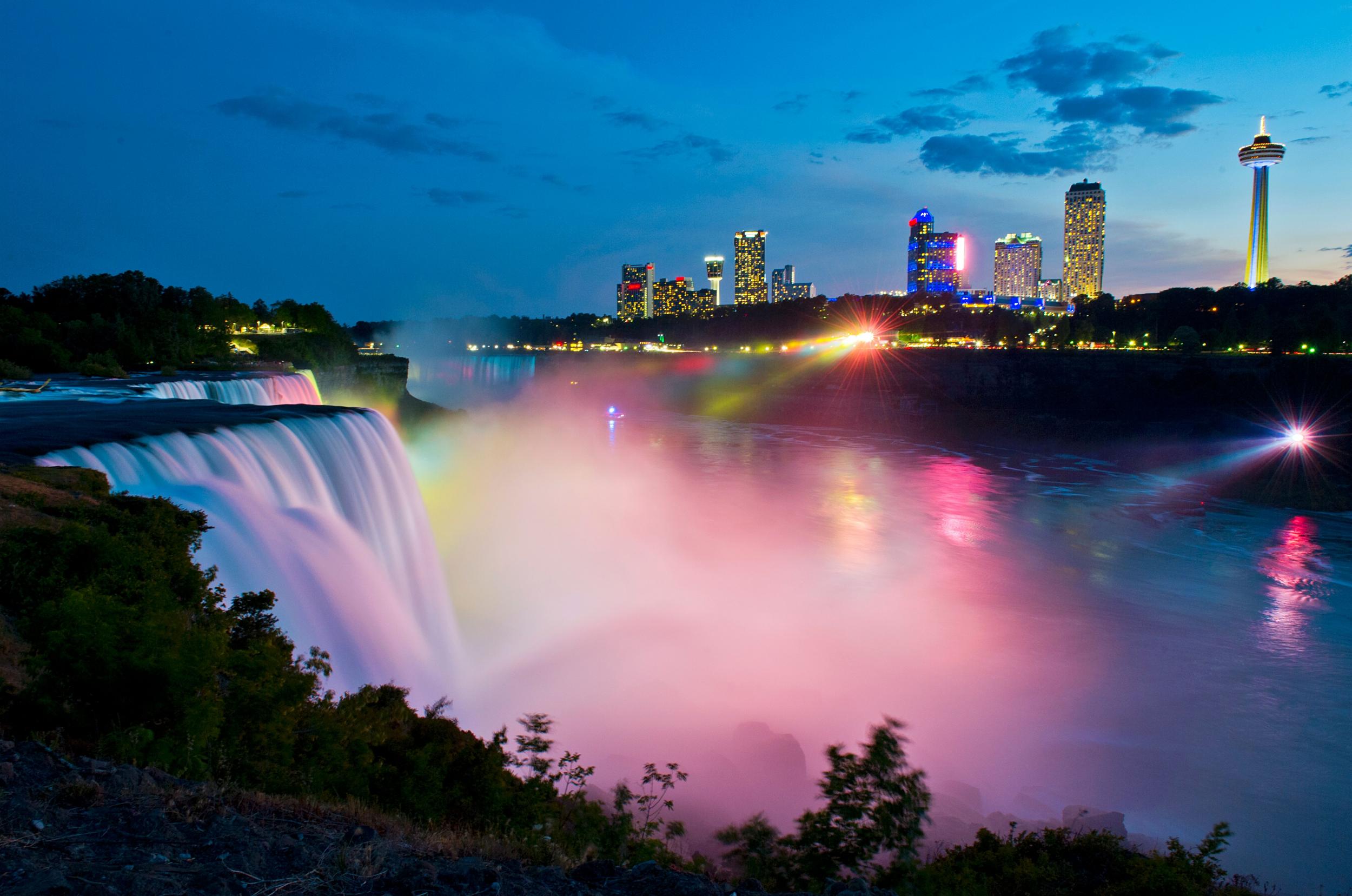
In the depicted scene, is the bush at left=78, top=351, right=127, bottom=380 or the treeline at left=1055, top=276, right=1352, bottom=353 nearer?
the bush at left=78, top=351, right=127, bottom=380

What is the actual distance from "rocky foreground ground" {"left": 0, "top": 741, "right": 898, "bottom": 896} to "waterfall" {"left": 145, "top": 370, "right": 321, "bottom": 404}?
2028cm

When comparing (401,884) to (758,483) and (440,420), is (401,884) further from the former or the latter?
(440,420)

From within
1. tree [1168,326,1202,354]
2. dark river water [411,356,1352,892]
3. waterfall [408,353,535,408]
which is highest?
tree [1168,326,1202,354]

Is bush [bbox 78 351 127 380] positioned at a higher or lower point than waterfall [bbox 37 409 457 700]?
higher

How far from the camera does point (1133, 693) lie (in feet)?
53.7

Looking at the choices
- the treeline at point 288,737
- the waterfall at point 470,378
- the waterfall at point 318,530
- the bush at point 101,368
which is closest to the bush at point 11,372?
the bush at point 101,368

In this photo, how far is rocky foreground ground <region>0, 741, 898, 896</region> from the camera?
388cm

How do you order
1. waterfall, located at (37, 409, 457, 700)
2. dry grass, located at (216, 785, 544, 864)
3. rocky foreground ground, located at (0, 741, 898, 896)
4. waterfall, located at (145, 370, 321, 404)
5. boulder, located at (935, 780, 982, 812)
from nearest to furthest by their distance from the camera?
rocky foreground ground, located at (0, 741, 898, 896), dry grass, located at (216, 785, 544, 864), waterfall, located at (37, 409, 457, 700), boulder, located at (935, 780, 982, 812), waterfall, located at (145, 370, 321, 404)

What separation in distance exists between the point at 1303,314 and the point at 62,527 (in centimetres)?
11219

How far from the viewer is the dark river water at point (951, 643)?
42.5 ft

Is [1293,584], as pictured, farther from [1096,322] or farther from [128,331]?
[1096,322]

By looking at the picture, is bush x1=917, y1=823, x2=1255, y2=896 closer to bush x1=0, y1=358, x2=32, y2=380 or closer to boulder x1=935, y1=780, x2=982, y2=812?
boulder x1=935, y1=780, x2=982, y2=812

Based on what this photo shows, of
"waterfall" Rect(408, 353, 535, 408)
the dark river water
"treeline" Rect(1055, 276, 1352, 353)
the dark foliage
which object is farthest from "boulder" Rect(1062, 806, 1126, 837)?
"waterfall" Rect(408, 353, 535, 408)

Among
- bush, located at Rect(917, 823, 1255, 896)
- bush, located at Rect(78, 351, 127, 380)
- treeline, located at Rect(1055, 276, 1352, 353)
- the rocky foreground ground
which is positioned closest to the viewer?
the rocky foreground ground
